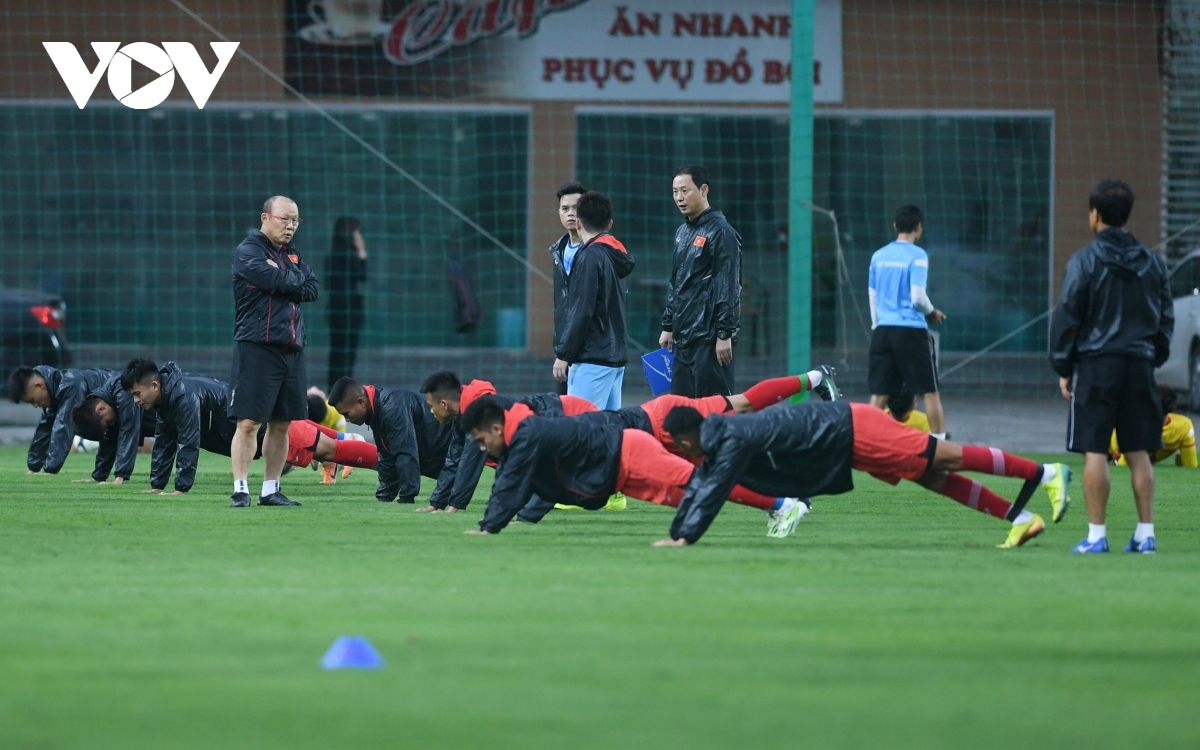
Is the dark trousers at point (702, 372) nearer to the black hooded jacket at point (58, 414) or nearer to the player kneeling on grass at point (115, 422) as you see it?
the player kneeling on grass at point (115, 422)

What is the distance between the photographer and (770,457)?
24.4 ft

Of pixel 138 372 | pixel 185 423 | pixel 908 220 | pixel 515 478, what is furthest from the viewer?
pixel 908 220

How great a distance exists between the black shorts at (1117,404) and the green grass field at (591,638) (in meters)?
0.50

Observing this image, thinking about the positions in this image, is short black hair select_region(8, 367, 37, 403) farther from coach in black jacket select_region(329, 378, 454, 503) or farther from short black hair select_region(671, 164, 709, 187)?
short black hair select_region(671, 164, 709, 187)

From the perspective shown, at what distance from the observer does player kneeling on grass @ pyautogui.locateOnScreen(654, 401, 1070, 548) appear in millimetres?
7375

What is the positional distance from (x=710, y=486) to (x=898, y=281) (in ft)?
18.5

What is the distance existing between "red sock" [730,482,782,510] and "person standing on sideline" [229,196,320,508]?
271 cm

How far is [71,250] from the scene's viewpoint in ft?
77.5

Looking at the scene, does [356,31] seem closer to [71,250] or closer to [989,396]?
[71,250]

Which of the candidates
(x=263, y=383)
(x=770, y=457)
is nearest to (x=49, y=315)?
(x=263, y=383)

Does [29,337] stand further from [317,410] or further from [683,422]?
[683,422]

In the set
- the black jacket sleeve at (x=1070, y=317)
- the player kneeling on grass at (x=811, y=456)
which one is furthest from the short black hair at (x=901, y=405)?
the black jacket sleeve at (x=1070, y=317)

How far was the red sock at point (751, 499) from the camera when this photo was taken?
321 inches

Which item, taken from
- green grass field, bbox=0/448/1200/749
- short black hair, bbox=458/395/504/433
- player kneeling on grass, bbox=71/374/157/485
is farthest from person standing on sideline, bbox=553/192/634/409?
player kneeling on grass, bbox=71/374/157/485
